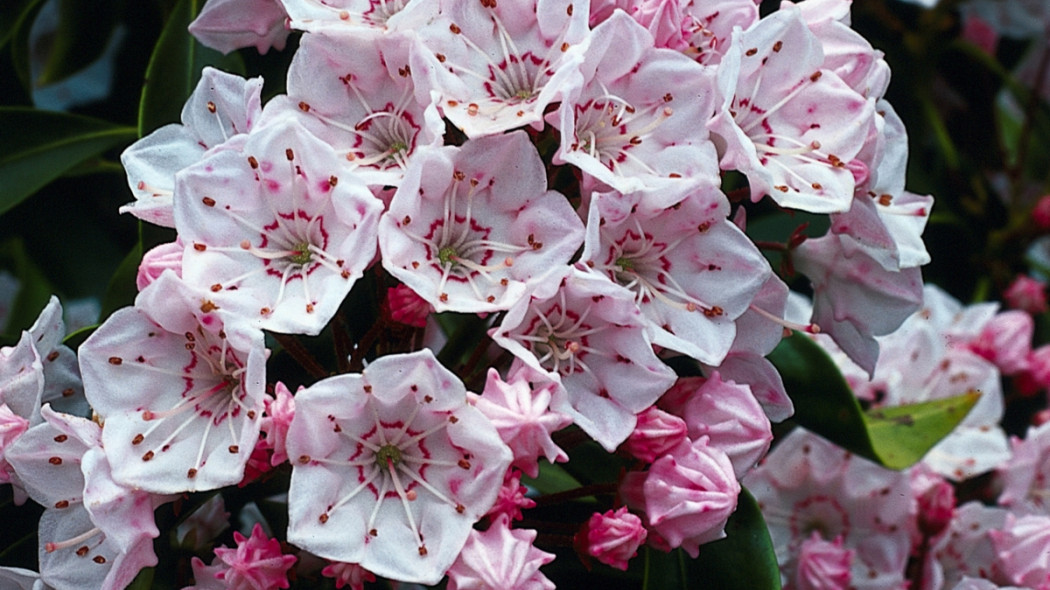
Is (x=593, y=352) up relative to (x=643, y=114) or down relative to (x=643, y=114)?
down

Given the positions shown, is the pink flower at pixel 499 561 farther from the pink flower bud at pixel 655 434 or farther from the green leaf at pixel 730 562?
the green leaf at pixel 730 562

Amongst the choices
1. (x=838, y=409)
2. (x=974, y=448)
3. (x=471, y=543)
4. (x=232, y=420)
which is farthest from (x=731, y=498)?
(x=974, y=448)

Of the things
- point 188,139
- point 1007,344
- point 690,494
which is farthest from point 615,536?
point 1007,344

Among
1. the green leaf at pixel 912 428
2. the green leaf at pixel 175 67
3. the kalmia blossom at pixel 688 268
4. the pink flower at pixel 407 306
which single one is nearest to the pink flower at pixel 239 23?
the green leaf at pixel 175 67

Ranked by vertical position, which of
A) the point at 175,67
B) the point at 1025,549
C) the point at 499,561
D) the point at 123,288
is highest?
the point at 175,67

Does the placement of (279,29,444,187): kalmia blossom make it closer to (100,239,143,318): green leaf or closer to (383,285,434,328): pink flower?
(383,285,434,328): pink flower

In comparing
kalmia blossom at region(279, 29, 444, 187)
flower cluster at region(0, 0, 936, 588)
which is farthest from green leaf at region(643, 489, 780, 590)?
kalmia blossom at region(279, 29, 444, 187)

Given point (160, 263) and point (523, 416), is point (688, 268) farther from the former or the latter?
point (160, 263)
